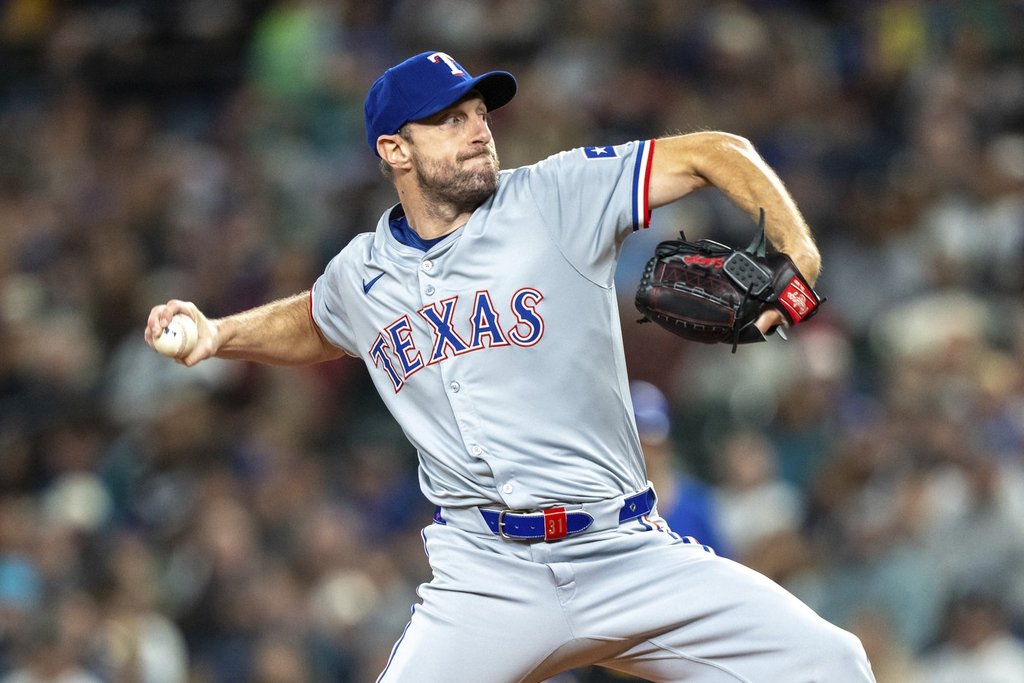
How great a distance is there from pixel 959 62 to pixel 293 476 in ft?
14.1

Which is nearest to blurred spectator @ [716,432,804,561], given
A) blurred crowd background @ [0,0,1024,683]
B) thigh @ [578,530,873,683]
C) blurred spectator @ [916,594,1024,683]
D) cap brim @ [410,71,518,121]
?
blurred crowd background @ [0,0,1024,683]

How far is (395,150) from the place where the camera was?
3.82 meters

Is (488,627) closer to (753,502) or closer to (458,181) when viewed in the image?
(458,181)

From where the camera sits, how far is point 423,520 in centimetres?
770

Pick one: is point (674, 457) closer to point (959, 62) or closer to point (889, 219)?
point (889, 219)

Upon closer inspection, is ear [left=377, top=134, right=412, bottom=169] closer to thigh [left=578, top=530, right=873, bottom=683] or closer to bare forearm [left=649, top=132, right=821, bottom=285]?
bare forearm [left=649, top=132, right=821, bottom=285]

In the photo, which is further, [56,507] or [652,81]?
[652,81]

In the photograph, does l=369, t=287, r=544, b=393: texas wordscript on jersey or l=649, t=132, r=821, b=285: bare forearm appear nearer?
l=649, t=132, r=821, b=285: bare forearm

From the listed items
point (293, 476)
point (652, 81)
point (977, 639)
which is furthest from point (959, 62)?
point (293, 476)

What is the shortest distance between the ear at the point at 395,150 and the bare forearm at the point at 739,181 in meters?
0.66

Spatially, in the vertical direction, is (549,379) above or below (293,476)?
above

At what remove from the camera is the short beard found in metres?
3.70

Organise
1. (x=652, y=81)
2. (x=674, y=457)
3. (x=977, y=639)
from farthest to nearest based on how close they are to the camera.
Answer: (x=652, y=81) < (x=674, y=457) < (x=977, y=639)

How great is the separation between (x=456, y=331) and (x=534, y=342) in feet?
0.66
